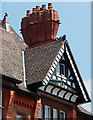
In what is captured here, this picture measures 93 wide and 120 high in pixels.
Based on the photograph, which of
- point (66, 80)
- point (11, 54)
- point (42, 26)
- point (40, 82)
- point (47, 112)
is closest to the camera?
point (40, 82)

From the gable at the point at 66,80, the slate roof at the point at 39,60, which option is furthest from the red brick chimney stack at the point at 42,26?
the gable at the point at 66,80

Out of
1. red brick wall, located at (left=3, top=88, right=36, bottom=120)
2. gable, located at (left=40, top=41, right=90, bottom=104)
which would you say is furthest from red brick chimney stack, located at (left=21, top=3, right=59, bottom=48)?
red brick wall, located at (left=3, top=88, right=36, bottom=120)

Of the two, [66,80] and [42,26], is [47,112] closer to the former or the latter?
[66,80]

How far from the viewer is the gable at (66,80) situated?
103 feet

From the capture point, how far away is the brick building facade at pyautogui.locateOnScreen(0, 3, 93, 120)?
29.0 m

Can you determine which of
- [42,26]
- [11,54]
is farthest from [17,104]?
[42,26]

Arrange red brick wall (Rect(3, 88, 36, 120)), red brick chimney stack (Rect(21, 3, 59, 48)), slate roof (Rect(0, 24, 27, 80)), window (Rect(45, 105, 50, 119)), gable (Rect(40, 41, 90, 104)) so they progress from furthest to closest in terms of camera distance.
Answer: red brick chimney stack (Rect(21, 3, 59, 48)) < gable (Rect(40, 41, 90, 104)) < window (Rect(45, 105, 50, 119)) < slate roof (Rect(0, 24, 27, 80)) < red brick wall (Rect(3, 88, 36, 120))

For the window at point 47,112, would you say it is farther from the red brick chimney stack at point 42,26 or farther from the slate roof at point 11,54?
the red brick chimney stack at point 42,26

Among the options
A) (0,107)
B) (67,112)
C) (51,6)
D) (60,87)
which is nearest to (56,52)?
(60,87)

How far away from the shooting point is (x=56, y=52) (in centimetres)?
3250

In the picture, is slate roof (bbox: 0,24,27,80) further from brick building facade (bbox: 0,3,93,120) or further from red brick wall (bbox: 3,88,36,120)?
red brick wall (bbox: 3,88,36,120)

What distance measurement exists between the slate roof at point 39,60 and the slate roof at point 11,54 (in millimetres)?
634

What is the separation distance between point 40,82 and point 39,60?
3412 mm

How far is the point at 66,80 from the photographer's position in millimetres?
32812
